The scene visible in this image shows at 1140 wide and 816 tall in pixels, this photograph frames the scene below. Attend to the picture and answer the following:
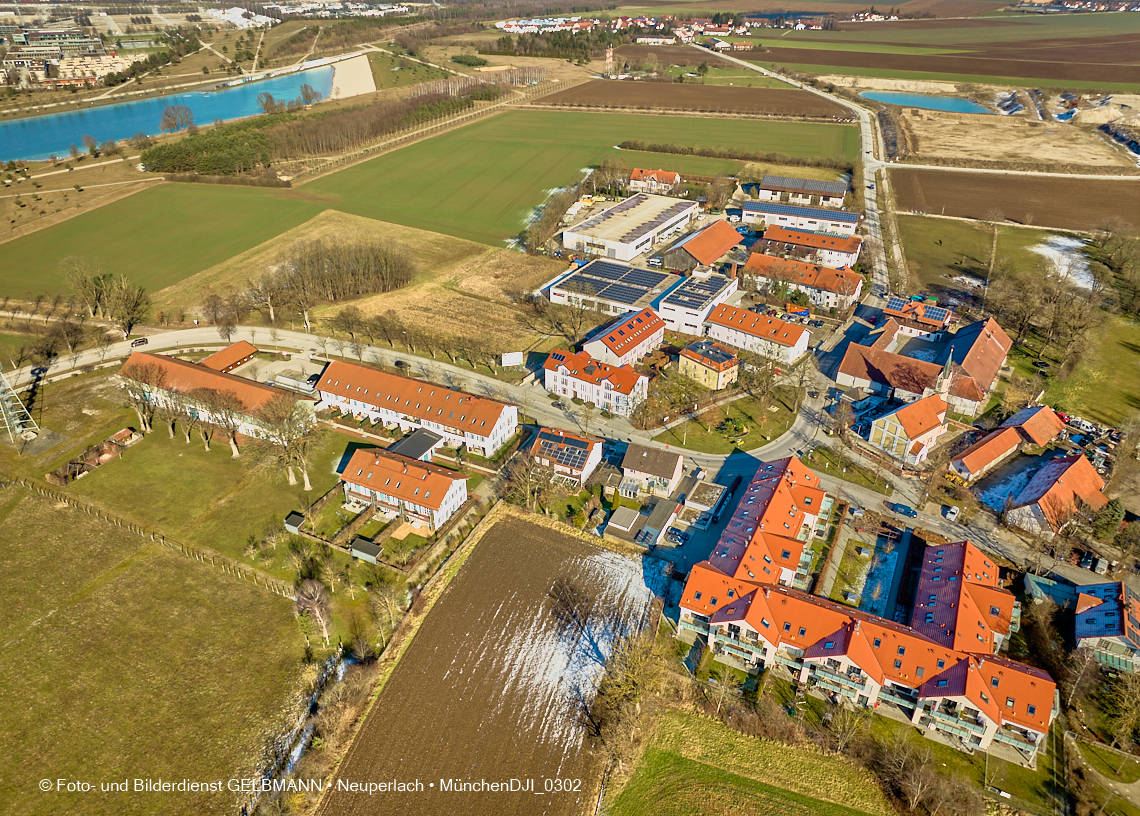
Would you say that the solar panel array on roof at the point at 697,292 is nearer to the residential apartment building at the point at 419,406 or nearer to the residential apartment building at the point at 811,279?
the residential apartment building at the point at 811,279

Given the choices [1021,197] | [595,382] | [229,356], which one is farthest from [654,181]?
[229,356]

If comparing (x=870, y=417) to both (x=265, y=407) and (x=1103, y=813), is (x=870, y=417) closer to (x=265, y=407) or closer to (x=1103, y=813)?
(x=1103, y=813)

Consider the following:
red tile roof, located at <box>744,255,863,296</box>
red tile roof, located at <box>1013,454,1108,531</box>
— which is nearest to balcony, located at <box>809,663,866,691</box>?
red tile roof, located at <box>1013,454,1108,531</box>

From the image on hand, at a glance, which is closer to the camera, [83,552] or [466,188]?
[83,552]

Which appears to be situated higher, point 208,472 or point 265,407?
point 265,407

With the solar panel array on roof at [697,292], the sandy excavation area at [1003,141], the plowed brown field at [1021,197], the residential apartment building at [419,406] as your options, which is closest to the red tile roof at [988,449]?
the solar panel array on roof at [697,292]

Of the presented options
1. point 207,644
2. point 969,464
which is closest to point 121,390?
point 207,644

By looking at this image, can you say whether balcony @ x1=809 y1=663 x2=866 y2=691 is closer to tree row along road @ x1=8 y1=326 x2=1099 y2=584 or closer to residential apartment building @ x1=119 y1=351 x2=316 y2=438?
tree row along road @ x1=8 y1=326 x2=1099 y2=584
